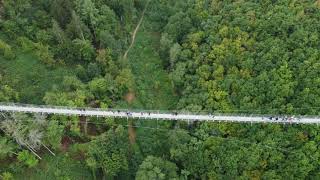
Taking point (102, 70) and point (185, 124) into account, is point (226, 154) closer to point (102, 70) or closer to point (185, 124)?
point (185, 124)

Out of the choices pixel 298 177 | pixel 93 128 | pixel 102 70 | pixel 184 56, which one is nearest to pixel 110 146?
pixel 93 128

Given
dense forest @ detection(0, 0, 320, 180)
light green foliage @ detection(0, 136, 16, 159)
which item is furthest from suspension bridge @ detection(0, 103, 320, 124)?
light green foliage @ detection(0, 136, 16, 159)

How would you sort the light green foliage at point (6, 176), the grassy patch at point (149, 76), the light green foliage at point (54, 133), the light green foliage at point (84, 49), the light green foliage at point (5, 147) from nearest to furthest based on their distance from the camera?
the light green foliage at point (5, 147)
the light green foliage at point (6, 176)
the light green foliage at point (54, 133)
the light green foliage at point (84, 49)
the grassy patch at point (149, 76)

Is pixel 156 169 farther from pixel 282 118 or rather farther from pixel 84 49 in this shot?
pixel 84 49

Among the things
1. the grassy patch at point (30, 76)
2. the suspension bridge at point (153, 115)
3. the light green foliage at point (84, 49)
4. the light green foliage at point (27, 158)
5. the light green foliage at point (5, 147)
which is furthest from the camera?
the light green foliage at point (84, 49)

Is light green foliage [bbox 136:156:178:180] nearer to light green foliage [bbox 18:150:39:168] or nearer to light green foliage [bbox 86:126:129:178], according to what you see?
light green foliage [bbox 86:126:129:178]

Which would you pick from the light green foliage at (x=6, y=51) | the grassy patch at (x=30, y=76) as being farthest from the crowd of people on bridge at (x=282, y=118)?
the light green foliage at (x=6, y=51)

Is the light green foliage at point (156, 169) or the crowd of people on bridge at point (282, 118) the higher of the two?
the crowd of people on bridge at point (282, 118)

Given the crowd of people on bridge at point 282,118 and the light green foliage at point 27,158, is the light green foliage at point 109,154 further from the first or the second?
the crowd of people on bridge at point 282,118
